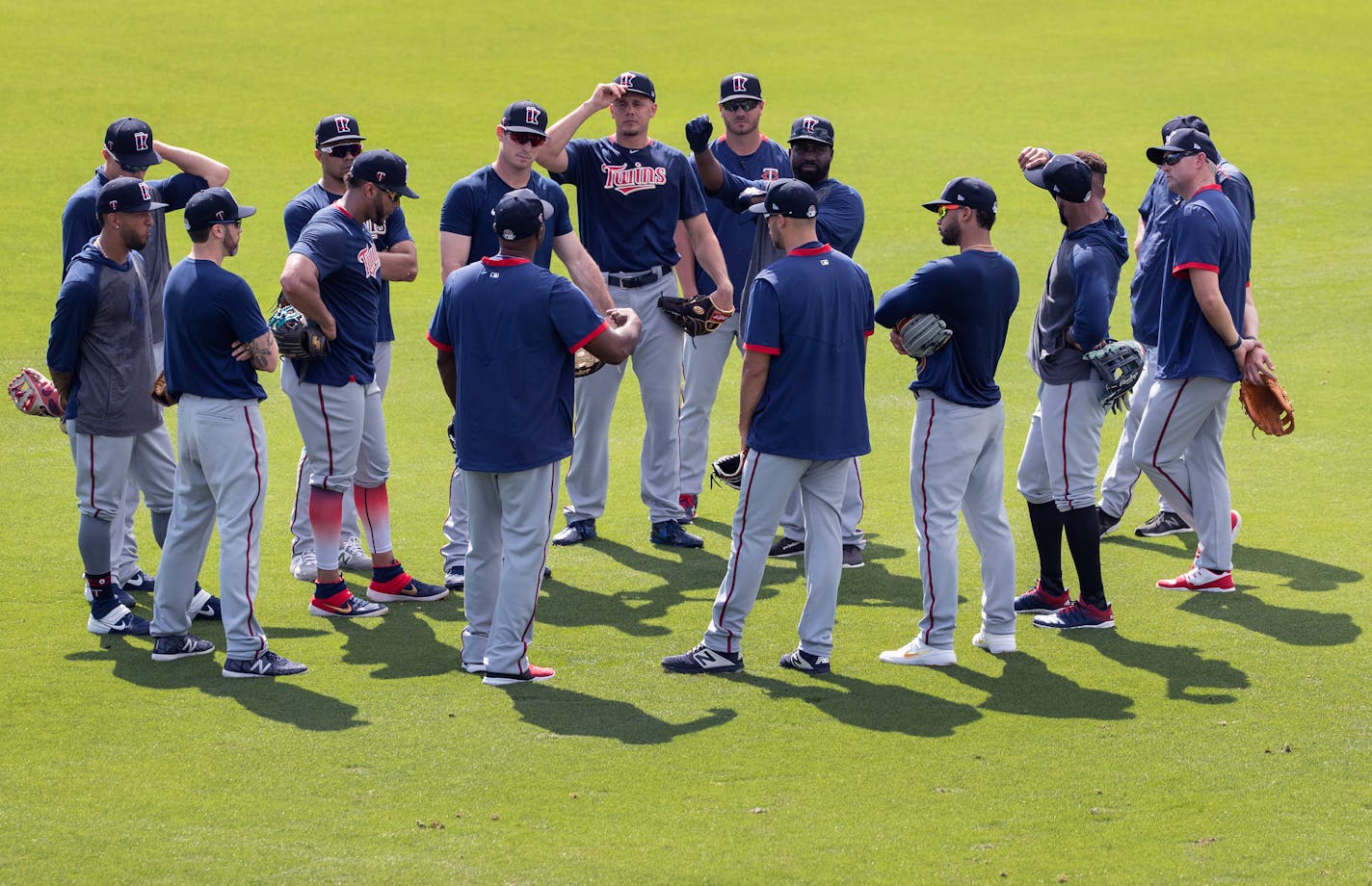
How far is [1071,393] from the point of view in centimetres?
748

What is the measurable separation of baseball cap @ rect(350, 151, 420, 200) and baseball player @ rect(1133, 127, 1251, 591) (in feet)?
12.5

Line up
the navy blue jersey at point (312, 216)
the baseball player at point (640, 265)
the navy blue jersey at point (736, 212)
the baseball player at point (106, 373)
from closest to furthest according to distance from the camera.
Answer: the baseball player at point (106, 373) < the navy blue jersey at point (312, 216) < the baseball player at point (640, 265) < the navy blue jersey at point (736, 212)

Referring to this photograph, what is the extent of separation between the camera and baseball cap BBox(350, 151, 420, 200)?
24.1 feet

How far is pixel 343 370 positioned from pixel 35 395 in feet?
4.91

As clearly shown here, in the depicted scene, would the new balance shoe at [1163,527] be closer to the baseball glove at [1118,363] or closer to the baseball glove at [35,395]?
the baseball glove at [1118,363]

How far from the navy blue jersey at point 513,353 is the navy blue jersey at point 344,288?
1.09 meters

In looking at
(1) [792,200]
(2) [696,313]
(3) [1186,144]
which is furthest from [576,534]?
(3) [1186,144]

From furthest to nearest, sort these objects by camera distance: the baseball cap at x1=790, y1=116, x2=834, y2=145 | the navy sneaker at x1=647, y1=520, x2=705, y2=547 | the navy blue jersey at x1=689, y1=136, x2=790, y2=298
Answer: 1. the navy blue jersey at x1=689, y1=136, x2=790, y2=298
2. the navy sneaker at x1=647, y1=520, x2=705, y2=547
3. the baseball cap at x1=790, y1=116, x2=834, y2=145

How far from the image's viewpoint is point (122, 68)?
22969 millimetres

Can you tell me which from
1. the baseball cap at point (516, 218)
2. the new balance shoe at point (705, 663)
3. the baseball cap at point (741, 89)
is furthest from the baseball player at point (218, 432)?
the baseball cap at point (741, 89)

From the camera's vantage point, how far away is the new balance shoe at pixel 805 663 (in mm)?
6818

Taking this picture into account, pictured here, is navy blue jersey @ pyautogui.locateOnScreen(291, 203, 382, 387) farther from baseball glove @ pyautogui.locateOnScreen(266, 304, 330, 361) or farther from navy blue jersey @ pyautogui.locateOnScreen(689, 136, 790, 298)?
navy blue jersey @ pyautogui.locateOnScreen(689, 136, 790, 298)

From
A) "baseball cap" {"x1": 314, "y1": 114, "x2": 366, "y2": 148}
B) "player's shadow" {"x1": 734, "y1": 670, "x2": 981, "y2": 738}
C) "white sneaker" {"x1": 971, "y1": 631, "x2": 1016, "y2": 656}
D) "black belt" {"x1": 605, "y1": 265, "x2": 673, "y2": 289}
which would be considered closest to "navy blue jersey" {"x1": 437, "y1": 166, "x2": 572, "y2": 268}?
"baseball cap" {"x1": 314, "y1": 114, "x2": 366, "y2": 148}

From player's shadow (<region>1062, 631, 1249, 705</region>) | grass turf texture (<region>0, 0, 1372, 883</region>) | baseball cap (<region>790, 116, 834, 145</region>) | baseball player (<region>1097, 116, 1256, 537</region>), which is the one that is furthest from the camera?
baseball player (<region>1097, 116, 1256, 537</region>)
